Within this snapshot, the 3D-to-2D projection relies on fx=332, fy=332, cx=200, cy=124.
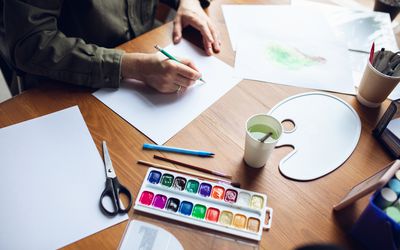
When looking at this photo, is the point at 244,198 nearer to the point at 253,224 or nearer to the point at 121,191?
the point at 253,224

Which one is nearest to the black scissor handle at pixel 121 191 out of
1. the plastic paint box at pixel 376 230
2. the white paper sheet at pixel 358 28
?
the plastic paint box at pixel 376 230

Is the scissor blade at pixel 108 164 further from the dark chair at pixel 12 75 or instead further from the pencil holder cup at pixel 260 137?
the dark chair at pixel 12 75

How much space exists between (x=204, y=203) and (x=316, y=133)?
0.29 metres

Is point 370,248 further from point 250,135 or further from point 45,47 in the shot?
point 45,47

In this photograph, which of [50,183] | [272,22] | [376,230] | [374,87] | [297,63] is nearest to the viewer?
[376,230]

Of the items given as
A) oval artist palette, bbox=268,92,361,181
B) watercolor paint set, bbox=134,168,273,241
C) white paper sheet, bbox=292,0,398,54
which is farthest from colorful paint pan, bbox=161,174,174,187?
white paper sheet, bbox=292,0,398,54

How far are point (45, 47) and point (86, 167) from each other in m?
0.30

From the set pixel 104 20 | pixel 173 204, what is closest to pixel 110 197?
pixel 173 204

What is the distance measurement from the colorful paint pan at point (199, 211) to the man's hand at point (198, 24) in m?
0.44

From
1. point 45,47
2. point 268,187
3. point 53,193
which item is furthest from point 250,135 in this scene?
point 45,47

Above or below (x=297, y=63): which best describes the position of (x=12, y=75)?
below

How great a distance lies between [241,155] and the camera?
0.66 m

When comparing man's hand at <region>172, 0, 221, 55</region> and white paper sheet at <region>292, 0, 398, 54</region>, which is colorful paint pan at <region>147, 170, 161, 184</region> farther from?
white paper sheet at <region>292, 0, 398, 54</region>

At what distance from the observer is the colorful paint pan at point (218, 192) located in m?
0.59
